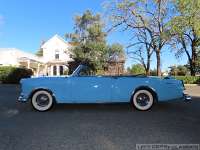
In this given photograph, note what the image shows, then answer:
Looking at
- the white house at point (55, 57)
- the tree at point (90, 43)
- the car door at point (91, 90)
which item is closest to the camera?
the car door at point (91, 90)

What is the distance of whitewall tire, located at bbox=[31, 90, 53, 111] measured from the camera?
31.5ft

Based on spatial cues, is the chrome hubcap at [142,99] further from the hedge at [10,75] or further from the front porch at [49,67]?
the front porch at [49,67]

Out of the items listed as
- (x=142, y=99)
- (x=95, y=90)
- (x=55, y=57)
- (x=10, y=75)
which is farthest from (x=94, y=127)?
(x=55, y=57)

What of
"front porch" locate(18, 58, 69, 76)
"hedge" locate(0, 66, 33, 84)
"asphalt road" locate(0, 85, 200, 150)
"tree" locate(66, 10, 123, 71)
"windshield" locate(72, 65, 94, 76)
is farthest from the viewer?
"front porch" locate(18, 58, 69, 76)

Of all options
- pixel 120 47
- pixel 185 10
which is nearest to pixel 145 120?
pixel 185 10

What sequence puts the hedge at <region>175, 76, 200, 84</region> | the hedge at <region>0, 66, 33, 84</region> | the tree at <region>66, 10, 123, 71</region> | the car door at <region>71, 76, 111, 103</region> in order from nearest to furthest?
1. the car door at <region>71, 76, 111, 103</region>
2. the hedge at <region>0, 66, 33, 84</region>
3. the hedge at <region>175, 76, 200, 84</region>
4. the tree at <region>66, 10, 123, 71</region>

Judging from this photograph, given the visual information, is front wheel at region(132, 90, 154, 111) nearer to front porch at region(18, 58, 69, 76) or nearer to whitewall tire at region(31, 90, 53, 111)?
whitewall tire at region(31, 90, 53, 111)

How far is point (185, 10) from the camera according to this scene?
3372 centimetres

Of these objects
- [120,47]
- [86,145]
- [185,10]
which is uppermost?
[185,10]

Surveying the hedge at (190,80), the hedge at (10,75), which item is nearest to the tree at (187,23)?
the hedge at (190,80)

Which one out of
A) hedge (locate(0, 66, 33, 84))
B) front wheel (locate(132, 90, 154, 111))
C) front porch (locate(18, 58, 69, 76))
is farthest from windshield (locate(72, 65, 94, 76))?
front porch (locate(18, 58, 69, 76))

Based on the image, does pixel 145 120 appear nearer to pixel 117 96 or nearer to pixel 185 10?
pixel 117 96

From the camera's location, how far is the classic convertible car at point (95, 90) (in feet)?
31.2

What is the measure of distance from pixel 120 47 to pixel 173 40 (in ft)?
30.2
